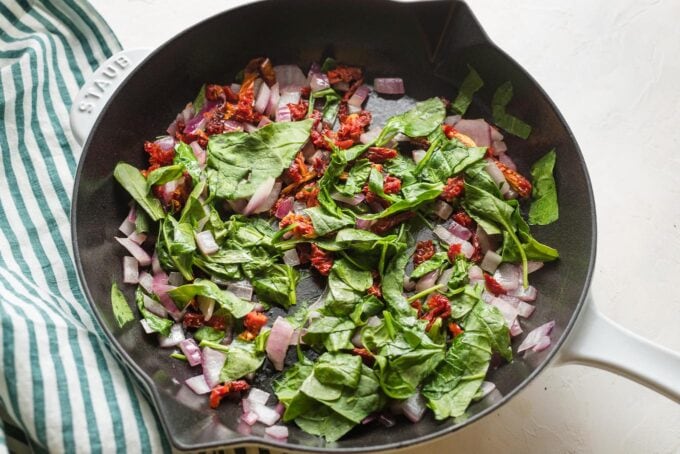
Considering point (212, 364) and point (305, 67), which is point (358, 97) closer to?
point (305, 67)

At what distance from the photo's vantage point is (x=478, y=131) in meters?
2.00

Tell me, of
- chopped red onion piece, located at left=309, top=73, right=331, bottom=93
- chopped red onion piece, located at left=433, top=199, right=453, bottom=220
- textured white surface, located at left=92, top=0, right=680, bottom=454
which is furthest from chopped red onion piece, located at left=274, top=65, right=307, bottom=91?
chopped red onion piece, located at left=433, top=199, right=453, bottom=220

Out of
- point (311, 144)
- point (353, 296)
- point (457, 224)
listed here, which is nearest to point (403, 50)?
point (311, 144)

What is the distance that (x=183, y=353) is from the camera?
181cm

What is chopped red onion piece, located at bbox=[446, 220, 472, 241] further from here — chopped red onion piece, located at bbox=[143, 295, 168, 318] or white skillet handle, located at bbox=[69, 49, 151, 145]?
white skillet handle, located at bbox=[69, 49, 151, 145]

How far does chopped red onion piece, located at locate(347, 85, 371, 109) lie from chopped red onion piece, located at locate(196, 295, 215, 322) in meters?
0.67

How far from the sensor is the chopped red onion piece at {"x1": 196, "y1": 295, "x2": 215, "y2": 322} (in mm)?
1805

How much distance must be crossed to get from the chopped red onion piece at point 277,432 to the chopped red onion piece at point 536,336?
59 cm

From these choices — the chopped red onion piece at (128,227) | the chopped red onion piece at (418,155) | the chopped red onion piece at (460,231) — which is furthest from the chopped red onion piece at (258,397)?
the chopped red onion piece at (418,155)

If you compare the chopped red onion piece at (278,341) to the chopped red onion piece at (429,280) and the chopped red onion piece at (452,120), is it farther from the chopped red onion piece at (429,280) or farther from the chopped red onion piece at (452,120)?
the chopped red onion piece at (452,120)

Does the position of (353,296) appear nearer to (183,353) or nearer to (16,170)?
(183,353)

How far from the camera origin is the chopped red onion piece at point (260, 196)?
188cm

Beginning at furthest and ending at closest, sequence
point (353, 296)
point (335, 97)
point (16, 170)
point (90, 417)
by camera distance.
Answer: point (335, 97) → point (16, 170) → point (353, 296) → point (90, 417)

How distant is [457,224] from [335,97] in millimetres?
494
